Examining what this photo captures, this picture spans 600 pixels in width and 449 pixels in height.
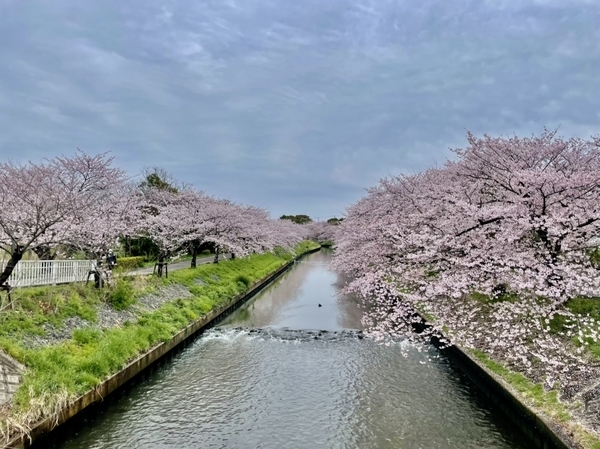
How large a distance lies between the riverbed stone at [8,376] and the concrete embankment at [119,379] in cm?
82

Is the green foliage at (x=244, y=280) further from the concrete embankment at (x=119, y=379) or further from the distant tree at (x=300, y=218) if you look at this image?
the distant tree at (x=300, y=218)

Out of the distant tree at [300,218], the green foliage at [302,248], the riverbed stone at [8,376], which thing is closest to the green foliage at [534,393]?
the riverbed stone at [8,376]

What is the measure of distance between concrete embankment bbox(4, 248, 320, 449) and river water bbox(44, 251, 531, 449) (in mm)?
295

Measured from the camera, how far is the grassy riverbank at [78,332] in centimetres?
797

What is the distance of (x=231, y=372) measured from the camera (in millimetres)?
12328

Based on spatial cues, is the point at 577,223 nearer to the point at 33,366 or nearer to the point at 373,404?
the point at 373,404

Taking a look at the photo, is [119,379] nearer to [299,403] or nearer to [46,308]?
[46,308]

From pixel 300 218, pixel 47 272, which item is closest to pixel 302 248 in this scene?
pixel 300 218

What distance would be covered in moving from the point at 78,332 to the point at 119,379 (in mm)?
1739

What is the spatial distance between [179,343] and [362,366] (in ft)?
20.4

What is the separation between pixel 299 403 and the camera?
401 inches

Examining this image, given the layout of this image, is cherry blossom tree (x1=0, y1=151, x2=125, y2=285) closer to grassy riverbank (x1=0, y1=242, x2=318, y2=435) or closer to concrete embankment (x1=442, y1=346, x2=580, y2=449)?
grassy riverbank (x1=0, y1=242, x2=318, y2=435)

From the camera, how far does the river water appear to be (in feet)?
27.5

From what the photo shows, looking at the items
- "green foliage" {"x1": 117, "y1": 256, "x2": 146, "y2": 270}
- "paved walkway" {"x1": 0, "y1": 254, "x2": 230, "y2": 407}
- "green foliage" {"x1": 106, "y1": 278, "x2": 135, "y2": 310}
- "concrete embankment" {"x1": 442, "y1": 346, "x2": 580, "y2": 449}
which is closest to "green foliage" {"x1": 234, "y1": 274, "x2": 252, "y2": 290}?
"green foliage" {"x1": 117, "y1": 256, "x2": 146, "y2": 270}
